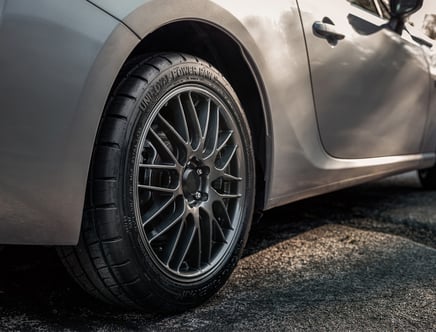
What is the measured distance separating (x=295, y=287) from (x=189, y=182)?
0.60 m

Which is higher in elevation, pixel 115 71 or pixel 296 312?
pixel 115 71

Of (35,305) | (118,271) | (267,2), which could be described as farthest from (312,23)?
(35,305)

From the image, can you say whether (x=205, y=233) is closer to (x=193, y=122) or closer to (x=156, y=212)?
(x=156, y=212)

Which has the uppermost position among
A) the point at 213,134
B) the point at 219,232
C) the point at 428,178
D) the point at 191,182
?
the point at 213,134

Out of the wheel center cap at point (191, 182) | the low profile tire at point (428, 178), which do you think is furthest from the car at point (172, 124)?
the low profile tire at point (428, 178)

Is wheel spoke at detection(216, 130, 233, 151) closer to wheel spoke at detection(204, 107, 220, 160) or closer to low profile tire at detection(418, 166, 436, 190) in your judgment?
wheel spoke at detection(204, 107, 220, 160)

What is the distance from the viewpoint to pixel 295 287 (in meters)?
2.26

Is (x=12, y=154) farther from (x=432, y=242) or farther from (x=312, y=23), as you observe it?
(x=432, y=242)

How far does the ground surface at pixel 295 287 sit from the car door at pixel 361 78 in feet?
1.48

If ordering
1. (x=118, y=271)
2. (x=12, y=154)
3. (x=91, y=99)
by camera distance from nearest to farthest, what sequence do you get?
(x=12, y=154)
(x=91, y=99)
(x=118, y=271)

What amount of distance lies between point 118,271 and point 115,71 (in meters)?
0.57

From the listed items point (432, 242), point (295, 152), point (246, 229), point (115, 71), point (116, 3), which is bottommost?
point (432, 242)

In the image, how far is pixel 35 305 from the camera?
2.01 metres

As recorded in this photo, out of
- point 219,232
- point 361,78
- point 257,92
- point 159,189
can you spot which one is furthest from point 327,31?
point 159,189
